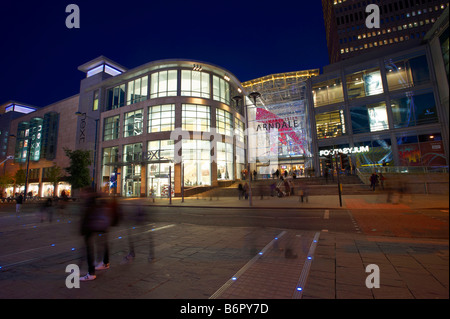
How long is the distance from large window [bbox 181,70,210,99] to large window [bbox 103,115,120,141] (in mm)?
13057

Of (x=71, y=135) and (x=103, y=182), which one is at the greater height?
(x=71, y=135)

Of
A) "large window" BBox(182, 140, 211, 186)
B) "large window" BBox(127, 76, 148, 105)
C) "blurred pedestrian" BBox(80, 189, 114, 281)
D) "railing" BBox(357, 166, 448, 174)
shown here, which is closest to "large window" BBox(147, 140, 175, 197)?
"large window" BBox(182, 140, 211, 186)

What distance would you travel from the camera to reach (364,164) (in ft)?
99.1

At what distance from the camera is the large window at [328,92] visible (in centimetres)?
3403

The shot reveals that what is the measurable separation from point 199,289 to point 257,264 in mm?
1462

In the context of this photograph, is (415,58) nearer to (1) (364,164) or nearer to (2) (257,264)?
(1) (364,164)

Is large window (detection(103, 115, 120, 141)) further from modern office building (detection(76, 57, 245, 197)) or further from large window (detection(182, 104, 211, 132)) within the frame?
large window (detection(182, 104, 211, 132))

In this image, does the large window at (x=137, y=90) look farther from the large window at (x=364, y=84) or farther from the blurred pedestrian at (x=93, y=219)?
the blurred pedestrian at (x=93, y=219)

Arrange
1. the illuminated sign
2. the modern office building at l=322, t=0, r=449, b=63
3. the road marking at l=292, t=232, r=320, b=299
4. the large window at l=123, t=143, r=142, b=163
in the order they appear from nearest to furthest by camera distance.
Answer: the road marking at l=292, t=232, r=320, b=299 < the large window at l=123, t=143, r=142, b=163 < the illuminated sign < the modern office building at l=322, t=0, r=449, b=63

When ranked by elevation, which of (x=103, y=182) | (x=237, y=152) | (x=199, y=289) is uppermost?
(x=237, y=152)

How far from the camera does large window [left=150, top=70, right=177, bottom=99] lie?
3438cm

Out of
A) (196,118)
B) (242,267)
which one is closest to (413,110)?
(196,118)
